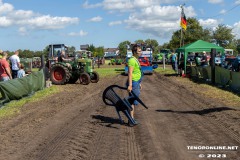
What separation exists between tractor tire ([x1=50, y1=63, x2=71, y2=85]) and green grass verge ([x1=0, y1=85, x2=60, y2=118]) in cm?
236

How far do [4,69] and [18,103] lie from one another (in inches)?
64.2

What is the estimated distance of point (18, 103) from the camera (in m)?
12.4

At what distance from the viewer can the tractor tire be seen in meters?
18.7

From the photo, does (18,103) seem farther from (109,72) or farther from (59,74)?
(109,72)

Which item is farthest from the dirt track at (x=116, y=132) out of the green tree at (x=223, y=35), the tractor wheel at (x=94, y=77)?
the green tree at (x=223, y=35)

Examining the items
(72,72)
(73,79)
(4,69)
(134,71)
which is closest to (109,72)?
(73,79)

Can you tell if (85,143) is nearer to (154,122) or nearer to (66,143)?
(66,143)

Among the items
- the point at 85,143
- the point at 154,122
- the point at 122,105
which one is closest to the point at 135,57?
the point at 122,105

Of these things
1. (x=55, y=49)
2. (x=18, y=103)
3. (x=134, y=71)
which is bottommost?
(x=18, y=103)

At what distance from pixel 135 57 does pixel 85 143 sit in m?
2.45

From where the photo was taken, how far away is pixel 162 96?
44.2 feet

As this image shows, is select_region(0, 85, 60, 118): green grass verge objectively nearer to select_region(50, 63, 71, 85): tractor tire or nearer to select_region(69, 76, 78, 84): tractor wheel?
select_region(50, 63, 71, 85): tractor tire

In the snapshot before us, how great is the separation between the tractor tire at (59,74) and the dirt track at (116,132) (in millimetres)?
7194

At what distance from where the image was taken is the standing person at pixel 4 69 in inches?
504
